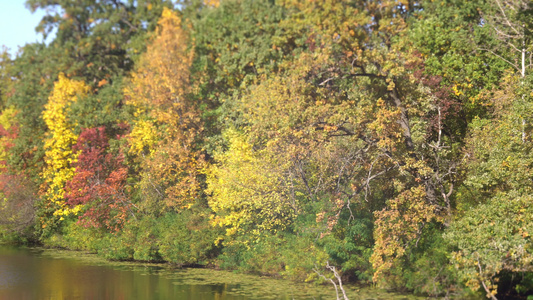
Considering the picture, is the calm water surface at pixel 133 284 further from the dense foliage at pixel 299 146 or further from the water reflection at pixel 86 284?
the dense foliage at pixel 299 146

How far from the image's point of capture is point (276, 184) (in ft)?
91.4

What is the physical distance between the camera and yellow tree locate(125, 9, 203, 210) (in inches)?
1315

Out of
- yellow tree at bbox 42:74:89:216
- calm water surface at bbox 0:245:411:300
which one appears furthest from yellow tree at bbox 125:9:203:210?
yellow tree at bbox 42:74:89:216

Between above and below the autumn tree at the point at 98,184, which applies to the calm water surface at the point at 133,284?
below

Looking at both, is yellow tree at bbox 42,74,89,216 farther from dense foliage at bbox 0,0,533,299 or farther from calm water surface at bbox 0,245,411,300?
calm water surface at bbox 0,245,411,300

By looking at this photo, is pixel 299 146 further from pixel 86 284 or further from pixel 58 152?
pixel 58 152

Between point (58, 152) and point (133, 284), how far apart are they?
58.3 feet

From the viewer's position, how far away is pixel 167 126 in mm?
34844

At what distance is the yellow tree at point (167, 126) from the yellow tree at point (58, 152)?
16.5ft

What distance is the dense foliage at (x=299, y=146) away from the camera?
2158cm

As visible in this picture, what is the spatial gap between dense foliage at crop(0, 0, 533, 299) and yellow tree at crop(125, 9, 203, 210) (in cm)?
13

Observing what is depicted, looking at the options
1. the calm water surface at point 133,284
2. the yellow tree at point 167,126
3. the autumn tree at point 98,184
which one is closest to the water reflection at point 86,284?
the calm water surface at point 133,284

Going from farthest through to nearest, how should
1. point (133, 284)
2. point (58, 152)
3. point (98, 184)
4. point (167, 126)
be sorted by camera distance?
1. point (58, 152)
2. point (98, 184)
3. point (167, 126)
4. point (133, 284)

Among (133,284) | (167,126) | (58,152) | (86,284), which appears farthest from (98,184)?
(133,284)
